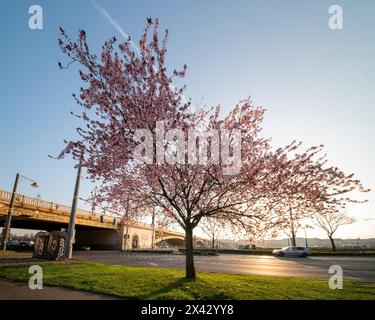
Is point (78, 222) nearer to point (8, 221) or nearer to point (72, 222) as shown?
point (8, 221)

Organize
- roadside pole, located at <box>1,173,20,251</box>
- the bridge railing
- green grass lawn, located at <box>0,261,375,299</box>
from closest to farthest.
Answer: green grass lawn, located at <box>0,261,375,299</box> → roadside pole, located at <box>1,173,20,251</box> → the bridge railing

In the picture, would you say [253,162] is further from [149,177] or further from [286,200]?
[149,177]

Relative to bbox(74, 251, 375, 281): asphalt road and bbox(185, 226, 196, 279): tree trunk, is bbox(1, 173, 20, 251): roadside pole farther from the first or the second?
bbox(185, 226, 196, 279): tree trunk

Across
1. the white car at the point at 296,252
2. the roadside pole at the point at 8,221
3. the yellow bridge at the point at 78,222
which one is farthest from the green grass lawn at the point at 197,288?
the white car at the point at 296,252

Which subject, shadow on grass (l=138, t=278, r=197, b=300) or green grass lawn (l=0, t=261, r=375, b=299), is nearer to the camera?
shadow on grass (l=138, t=278, r=197, b=300)

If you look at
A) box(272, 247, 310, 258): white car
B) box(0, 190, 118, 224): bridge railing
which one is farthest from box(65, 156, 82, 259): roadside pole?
box(272, 247, 310, 258): white car

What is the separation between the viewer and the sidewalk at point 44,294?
7.69 m

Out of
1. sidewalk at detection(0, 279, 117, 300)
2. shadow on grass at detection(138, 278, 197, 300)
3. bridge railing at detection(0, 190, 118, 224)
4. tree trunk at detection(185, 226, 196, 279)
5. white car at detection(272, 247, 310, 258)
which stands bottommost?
white car at detection(272, 247, 310, 258)

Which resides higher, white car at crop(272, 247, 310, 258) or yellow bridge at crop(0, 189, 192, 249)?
yellow bridge at crop(0, 189, 192, 249)

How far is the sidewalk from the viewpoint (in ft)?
25.2
